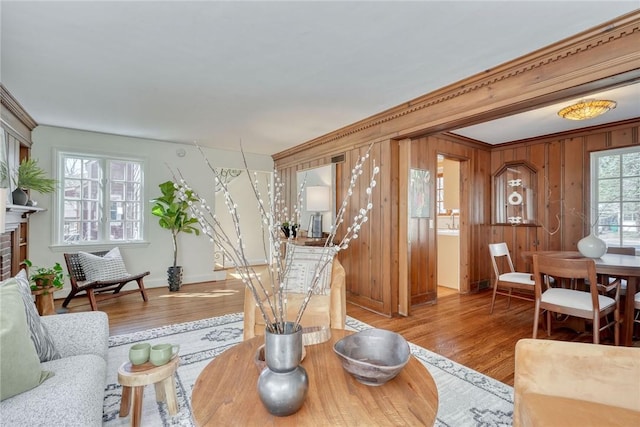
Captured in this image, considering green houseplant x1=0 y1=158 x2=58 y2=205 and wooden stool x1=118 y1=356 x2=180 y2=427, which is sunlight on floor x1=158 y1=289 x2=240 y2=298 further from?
wooden stool x1=118 y1=356 x2=180 y2=427

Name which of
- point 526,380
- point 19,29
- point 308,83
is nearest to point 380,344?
point 526,380

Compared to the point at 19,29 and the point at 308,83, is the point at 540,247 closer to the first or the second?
the point at 308,83

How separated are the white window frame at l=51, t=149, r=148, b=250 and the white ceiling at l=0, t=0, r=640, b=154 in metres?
0.87

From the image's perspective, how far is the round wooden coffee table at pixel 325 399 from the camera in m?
0.96

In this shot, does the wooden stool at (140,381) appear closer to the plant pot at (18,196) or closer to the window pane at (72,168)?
the plant pot at (18,196)

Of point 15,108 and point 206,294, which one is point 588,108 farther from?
point 15,108

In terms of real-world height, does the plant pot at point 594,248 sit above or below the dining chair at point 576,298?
above

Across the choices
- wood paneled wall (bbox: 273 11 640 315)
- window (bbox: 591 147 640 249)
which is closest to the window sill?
wood paneled wall (bbox: 273 11 640 315)

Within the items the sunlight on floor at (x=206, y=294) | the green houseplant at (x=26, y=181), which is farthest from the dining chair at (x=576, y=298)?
the green houseplant at (x=26, y=181)

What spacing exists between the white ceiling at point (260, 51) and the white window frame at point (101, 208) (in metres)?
0.87

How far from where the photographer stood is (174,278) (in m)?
4.66

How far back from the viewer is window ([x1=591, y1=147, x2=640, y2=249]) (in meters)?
3.69

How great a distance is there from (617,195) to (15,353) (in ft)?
18.7

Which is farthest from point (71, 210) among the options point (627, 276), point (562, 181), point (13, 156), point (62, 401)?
point (562, 181)
